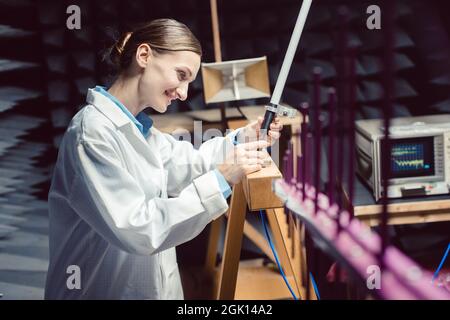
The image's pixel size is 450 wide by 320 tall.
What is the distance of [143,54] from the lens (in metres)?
1.30

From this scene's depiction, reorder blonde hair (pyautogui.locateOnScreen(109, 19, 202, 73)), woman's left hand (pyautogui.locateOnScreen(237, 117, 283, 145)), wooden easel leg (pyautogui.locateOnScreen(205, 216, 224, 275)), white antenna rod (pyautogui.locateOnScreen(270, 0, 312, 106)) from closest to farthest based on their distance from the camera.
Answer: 1. white antenna rod (pyautogui.locateOnScreen(270, 0, 312, 106))
2. blonde hair (pyautogui.locateOnScreen(109, 19, 202, 73))
3. woman's left hand (pyautogui.locateOnScreen(237, 117, 283, 145))
4. wooden easel leg (pyautogui.locateOnScreen(205, 216, 224, 275))

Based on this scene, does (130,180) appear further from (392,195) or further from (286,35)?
(286,35)

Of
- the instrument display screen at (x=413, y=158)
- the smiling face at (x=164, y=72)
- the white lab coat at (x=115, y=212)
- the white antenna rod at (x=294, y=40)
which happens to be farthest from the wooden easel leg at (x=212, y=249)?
the white antenna rod at (x=294, y=40)

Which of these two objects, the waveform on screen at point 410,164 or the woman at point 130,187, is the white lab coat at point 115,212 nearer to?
the woman at point 130,187

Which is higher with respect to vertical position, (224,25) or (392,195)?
(224,25)

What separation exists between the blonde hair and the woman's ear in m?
0.01

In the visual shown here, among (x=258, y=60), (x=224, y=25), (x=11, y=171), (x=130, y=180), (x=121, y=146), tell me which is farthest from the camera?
(x=224, y=25)

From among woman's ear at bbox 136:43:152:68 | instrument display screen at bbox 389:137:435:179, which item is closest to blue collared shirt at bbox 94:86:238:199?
woman's ear at bbox 136:43:152:68

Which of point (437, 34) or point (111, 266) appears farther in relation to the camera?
point (437, 34)

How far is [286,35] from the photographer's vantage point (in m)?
2.56

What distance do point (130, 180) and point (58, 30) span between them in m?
1.47

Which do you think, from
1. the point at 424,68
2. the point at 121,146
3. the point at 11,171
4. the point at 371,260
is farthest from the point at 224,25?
the point at 371,260

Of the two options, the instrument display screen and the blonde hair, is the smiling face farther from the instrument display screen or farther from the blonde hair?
the instrument display screen

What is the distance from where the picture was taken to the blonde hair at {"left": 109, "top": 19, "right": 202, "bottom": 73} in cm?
128
